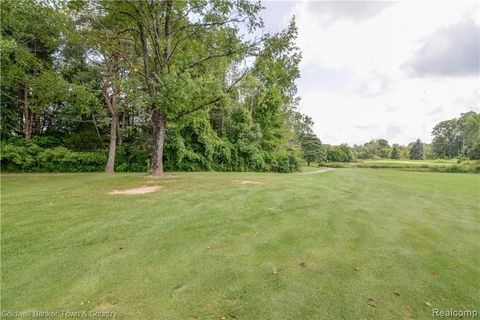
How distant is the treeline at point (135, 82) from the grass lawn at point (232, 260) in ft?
17.8

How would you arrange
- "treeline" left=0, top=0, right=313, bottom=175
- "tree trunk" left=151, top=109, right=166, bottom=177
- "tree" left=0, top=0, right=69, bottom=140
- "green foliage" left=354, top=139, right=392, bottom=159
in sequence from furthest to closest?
"green foliage" left=354, top=139, right=392, bottom=159, "tree trunk" left=151, top=109, right=166, bottom=177, "treeline" left=0, top=0, right=313, bottom=175, "tree" left=0, top=0, right=69, bottom=140

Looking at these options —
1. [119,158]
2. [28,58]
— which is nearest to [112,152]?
[119,158]

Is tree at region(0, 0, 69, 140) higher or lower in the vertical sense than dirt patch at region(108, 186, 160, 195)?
higher

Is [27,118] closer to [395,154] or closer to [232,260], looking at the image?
[232,260]

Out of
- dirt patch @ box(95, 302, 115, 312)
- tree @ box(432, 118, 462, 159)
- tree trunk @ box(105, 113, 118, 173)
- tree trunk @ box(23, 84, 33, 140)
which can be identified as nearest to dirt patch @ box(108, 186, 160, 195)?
dirt patch @ box(95, 302, 115, 312)

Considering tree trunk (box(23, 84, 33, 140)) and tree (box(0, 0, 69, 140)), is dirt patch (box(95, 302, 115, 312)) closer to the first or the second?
tree (box(0, 0, 69, 140))

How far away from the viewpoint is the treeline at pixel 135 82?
393 inches

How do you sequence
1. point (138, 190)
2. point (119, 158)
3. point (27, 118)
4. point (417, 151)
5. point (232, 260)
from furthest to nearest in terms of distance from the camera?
point (417, 151) → point (119, 158) → point (27, 118) → point (138, 190) → point (232, 260)

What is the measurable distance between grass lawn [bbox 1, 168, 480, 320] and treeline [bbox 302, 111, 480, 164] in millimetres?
36468

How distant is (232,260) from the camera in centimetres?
323

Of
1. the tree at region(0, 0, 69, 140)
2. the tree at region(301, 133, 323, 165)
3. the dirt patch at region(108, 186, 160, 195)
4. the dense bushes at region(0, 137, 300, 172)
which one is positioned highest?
the tree at region(0, 0, 69, 140)

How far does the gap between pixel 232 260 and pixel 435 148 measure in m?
73.0

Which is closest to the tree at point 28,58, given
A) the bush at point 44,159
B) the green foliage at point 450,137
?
the bush at point 44,159

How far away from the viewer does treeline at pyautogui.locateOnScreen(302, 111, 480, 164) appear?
40969 millimetres
